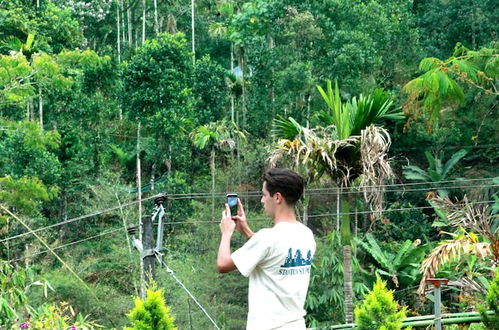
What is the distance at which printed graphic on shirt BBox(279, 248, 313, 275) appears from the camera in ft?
8.47

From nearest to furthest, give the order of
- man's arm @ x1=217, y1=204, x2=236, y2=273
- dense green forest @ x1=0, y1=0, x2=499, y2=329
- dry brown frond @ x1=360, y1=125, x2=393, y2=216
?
man's arm @ x1=217, y1=204, x2=236, y2=273
dry brown frond @ x1=360, y1=125, x2=393, y2=216
dense green forest @ x1=0, y1=0, x2=499, y2=329

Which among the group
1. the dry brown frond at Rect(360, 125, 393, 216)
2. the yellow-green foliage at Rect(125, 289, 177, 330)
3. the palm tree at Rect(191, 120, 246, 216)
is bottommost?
the yellow-green foliage at Rect(125, 289, 177, 330)

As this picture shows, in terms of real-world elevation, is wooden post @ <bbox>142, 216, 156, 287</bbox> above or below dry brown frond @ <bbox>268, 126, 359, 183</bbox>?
below

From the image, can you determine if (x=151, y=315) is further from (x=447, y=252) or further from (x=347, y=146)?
(x=347, y=146)

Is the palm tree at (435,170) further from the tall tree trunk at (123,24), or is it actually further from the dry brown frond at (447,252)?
the dry brown frond at (447,252)

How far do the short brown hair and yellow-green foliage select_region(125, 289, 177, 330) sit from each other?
2.50 m

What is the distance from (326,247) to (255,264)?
11.8 m

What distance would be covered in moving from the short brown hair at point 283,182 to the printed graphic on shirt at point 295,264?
0.57 feet

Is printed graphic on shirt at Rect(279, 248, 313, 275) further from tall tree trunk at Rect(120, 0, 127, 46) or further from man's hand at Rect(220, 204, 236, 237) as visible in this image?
tall tree trunk at Rect(120, 0, 127, 46)

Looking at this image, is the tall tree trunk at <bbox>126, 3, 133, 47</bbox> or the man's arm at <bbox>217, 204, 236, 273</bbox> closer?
the man's arm at <bbox>217, 204, 236, 273</bbox>

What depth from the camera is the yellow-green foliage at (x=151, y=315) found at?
16.0 ft

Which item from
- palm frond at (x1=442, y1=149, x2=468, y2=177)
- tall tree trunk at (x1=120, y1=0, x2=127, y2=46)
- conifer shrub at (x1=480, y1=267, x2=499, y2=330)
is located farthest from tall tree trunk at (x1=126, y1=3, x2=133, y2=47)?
conifer shrub at (x1=480, y1=267, x2=499, y2=330)

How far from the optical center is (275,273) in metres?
2.58

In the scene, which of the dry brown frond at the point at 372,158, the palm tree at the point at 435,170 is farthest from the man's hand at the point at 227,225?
the palm tree at the point at 435,170
